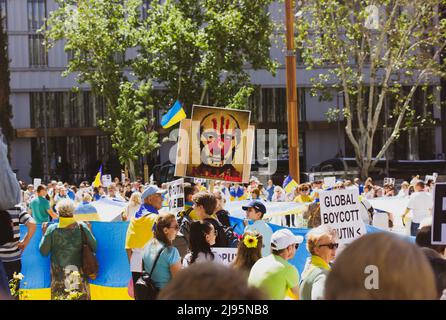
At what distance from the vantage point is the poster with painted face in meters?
12.0

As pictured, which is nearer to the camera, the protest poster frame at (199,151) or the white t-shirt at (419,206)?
the protest poster frame at (199,151)

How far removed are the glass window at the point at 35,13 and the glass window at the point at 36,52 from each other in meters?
0.68

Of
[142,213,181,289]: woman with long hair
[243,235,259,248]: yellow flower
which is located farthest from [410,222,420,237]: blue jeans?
[243,235,259,248]: yellow flower

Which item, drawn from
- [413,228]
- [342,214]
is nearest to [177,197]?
[342,214]

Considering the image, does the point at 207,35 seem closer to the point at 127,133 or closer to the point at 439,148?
the point at 127,133

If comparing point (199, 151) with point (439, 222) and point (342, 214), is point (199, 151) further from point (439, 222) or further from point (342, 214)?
point (439, 222)

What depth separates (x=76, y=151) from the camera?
63062mm

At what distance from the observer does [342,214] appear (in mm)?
9312

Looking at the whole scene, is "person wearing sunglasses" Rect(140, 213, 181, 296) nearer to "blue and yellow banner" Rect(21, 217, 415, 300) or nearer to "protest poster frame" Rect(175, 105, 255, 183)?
"blue and yellow banner" Rect(21, 217, 415, 300)

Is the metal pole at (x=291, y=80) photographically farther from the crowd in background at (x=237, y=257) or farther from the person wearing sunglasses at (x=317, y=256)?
the person wearing sunglasses at (x=317, y=256)

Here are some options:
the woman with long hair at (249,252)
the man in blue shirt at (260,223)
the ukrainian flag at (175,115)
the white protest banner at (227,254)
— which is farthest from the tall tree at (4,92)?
the woman with long hair at (249,252)

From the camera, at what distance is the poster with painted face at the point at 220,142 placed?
39.3ft

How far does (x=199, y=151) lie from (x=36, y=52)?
168ft

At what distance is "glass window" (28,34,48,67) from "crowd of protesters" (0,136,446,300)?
1960 inches
